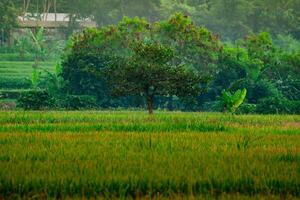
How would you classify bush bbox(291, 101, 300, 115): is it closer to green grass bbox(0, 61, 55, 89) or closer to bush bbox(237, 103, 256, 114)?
bush bbox(237, 103, 256, 114)

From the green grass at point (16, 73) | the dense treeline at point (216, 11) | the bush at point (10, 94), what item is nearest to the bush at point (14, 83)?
the green grass at point (16, 73)

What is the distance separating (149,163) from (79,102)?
18.6 metres

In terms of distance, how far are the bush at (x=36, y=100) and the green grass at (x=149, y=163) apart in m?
9.85

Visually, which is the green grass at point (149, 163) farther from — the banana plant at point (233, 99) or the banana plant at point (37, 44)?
the banana plant at point (37, 44)

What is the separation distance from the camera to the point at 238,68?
102 feet

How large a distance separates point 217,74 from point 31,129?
14.5m

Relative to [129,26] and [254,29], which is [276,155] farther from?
[254,29]

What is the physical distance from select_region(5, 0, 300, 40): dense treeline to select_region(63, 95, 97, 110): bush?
20.1 metres

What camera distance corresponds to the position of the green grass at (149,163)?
928cm

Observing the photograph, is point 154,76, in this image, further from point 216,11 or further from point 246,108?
point 216,11

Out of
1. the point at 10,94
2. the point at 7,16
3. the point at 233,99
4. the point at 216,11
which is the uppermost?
the point at 216,11

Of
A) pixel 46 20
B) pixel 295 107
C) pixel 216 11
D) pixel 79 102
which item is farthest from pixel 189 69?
pixel 216 11

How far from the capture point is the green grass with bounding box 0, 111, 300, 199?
30.5 feet

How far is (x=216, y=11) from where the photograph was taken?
54.2 m
